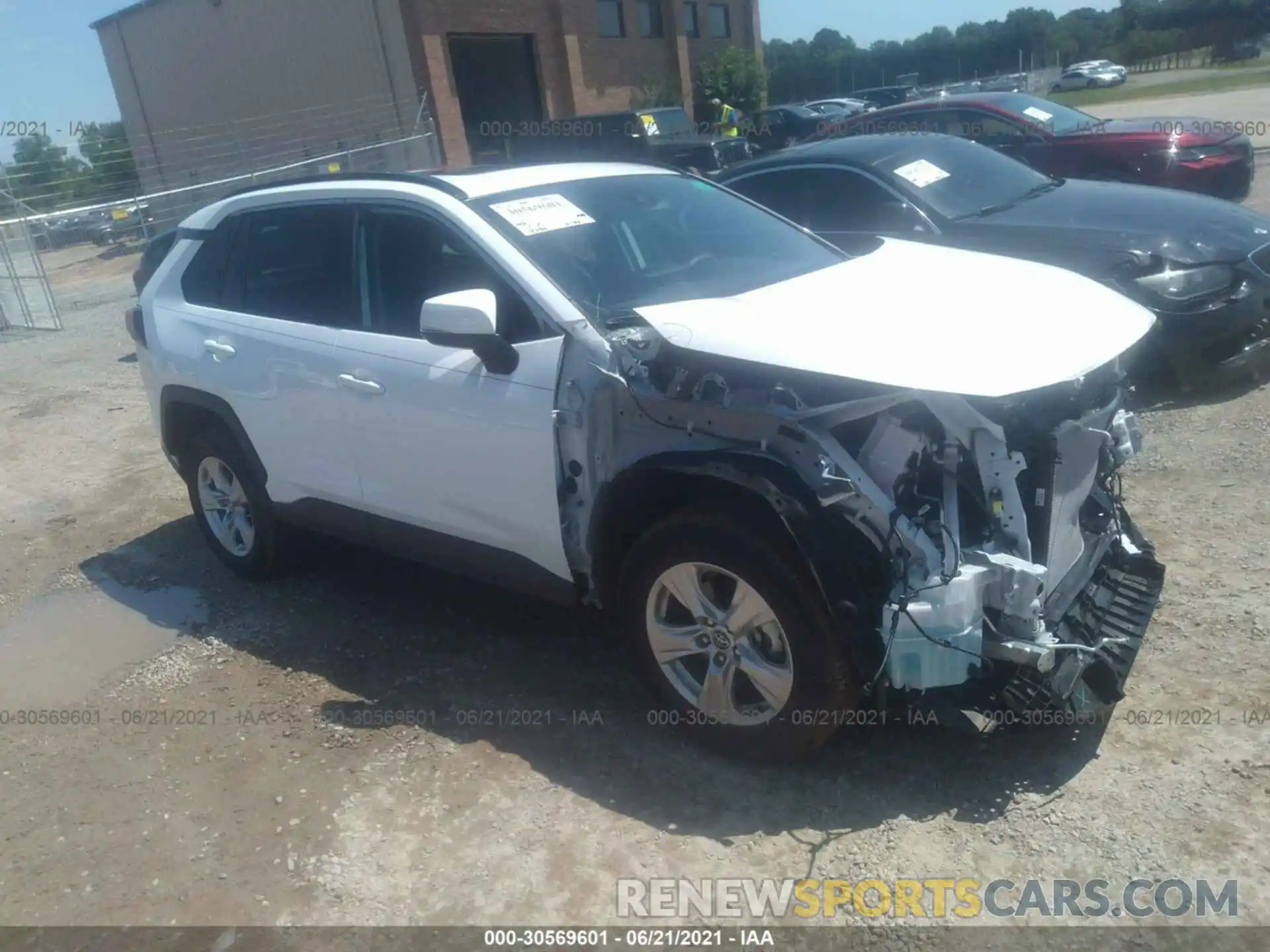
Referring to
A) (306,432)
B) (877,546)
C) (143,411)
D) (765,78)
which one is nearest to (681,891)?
(877,546)

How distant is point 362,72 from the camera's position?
2708 cm

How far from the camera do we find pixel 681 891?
118 inches

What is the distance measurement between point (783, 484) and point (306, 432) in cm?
232

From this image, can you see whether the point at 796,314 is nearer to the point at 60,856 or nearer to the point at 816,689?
the point at 816,689

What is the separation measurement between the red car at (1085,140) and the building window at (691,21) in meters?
28.4

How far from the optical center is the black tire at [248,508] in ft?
16.4

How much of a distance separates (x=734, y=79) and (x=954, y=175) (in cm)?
3097

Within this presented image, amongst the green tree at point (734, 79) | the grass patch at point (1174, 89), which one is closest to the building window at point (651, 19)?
the green tree at point (734, 79)

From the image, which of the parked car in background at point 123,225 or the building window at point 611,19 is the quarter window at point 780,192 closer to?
the parked car in background at point 123,225

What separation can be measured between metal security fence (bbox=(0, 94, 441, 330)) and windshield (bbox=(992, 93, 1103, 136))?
630 cm

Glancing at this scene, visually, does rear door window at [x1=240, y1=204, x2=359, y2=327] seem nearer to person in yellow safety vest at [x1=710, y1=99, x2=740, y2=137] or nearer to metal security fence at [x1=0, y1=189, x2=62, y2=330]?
metal security fence at [x1=0, y1=189, x2=62, y2=330]

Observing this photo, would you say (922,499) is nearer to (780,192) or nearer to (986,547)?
(986,547)

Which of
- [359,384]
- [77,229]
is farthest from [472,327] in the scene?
[77,229]

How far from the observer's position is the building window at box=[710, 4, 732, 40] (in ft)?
125
